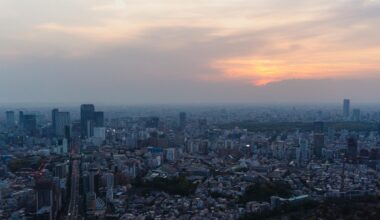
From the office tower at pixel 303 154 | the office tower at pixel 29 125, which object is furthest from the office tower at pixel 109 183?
the office tower at pixel 29 125

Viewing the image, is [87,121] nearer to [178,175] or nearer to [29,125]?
[29,125]

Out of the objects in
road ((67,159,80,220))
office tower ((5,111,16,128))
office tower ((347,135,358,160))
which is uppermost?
office tower ((5,111,16,128))

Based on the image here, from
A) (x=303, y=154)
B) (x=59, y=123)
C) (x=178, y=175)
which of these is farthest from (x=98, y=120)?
(x=178, y=175)

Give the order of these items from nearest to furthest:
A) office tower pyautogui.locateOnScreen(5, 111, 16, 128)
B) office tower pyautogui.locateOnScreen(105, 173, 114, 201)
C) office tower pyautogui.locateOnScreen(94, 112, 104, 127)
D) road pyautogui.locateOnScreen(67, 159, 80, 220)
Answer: road pyautogui.locateOnScreen(67, 159, 80, 220), office tower pyautogui.locateOnScreen(105, 173, 114, 201), office tower pyautogui.locateOnScreen(94, 112, 104, 127), office tower pyautogui.locateOnScreen(5, 111, 16, 128)

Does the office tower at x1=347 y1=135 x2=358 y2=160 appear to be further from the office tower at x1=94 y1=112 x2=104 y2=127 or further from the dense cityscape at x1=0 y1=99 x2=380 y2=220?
the office tower at x1=94 y1=112 x2=104 y2=127

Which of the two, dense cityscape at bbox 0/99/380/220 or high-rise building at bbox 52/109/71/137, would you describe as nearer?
dense cityscape at bbox 0/99/380/220

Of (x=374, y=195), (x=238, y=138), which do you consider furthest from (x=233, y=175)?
(x=238, y=138)

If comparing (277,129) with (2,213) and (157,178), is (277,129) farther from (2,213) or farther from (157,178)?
(2,213)

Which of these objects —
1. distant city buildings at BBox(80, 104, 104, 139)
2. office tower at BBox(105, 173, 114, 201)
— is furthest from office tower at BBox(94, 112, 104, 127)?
office tower at BBox(105, 173, 114, 201)
